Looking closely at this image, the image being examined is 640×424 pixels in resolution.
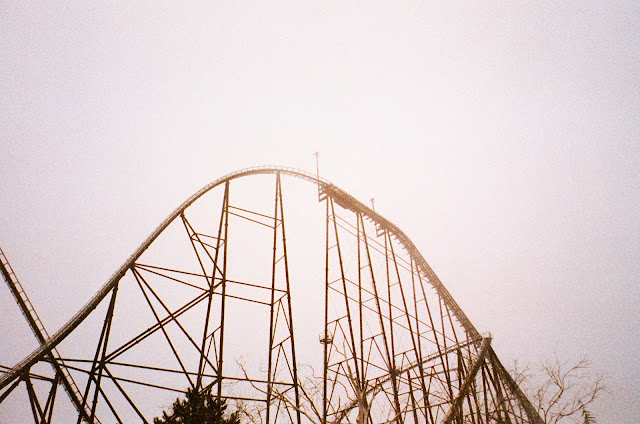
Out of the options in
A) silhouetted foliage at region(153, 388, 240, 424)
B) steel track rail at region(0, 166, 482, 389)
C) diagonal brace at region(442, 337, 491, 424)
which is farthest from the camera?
diagonal brace at region(442, 337, 491, 424)

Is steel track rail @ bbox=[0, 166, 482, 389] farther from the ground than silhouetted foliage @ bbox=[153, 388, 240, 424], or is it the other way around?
steel track rail @ bbox=[0, 166, 482, 389]

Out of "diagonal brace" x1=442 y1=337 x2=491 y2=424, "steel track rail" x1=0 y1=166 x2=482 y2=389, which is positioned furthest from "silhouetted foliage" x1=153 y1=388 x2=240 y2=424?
"diagonal brace" x1=442 y1=337 x2=491 y2=424

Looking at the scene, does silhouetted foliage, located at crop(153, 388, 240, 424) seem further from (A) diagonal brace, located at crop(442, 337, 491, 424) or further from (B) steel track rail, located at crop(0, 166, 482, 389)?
(A) diagonal brace, located at crop(442, 337, 491, 424)

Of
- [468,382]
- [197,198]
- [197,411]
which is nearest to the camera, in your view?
[197,411]

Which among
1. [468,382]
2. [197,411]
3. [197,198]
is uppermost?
[197,198]

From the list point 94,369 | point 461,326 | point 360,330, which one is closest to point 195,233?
point 94,369

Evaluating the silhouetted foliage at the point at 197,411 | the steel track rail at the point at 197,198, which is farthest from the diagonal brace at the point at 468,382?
the silhouetted foliage at the point at 197,411

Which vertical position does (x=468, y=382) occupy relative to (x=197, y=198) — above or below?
below

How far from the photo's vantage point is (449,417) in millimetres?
12414

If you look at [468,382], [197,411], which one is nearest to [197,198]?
[197,411]

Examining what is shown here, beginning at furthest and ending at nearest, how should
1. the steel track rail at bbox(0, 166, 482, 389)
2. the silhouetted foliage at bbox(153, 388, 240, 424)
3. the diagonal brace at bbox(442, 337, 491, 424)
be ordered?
the diagonal brace at bbox(442, 337, 491, 424), the steel track rail at bbox(0, 166, 482, 389), the silhouetted foliage at bbox(153, 388, 240, 424)

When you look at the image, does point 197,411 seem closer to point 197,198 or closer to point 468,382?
point 197,198

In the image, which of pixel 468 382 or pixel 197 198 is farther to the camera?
pixel 468 382

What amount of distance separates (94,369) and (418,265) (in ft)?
45.3
